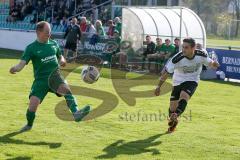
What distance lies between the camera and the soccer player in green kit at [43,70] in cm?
905

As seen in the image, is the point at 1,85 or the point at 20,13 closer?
the point at 1,85

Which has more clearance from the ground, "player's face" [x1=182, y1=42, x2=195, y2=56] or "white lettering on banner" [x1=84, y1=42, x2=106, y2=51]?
"player's face" [x1=182, y1=42, x2=195, y2=56]

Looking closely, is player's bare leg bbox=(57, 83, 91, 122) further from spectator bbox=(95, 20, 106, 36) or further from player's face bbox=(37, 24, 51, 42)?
spectator bbox=(95, 20, 106, 36)

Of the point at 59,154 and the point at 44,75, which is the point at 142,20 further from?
the point at 59,154

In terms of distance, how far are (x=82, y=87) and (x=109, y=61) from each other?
7505mm

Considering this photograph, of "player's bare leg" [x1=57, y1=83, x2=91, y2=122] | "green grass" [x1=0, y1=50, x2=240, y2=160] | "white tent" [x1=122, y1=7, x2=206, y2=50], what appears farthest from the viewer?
"white tent" [x1=122, y1=7, x2=206, y2=50]

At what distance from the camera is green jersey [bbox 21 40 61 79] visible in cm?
909

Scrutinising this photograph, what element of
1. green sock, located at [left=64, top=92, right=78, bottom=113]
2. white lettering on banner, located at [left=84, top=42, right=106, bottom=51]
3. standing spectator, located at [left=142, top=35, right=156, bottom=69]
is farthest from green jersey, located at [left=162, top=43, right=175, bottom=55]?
green sock, located at [left=64, top=92, right=78, bottom=113]

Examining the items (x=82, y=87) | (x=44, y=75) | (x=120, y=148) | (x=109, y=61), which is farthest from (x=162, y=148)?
(x=109, y=61)

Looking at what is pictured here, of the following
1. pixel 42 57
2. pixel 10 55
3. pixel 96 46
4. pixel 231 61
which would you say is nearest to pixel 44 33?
pixel 42 57

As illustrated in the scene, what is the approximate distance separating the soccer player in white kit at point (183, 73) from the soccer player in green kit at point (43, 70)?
1.62 meters

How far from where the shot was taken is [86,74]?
10633 millimetres

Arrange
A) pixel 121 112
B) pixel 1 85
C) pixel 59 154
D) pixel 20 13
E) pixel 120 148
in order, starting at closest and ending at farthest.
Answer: pixel 59 154 → pixel 120 148 → pixel 121 112 → pixel 1 85 → pixel 20 13

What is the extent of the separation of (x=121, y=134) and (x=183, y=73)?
1.64 metres
